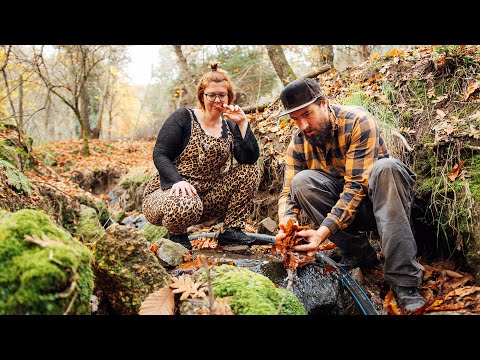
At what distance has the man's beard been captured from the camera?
2.84 metres

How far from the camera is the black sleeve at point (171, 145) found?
134 inches

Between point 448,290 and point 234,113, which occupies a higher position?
point 234,113

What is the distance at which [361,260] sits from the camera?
3.11 m

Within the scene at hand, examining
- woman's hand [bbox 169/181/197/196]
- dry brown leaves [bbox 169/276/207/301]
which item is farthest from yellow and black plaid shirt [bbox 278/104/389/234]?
dry brown leaves [bbox 169/276/207/301]

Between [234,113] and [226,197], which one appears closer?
[234,113]

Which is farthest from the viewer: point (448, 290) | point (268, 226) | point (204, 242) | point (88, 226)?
point (88, 226)

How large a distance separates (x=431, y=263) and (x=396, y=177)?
120 cm

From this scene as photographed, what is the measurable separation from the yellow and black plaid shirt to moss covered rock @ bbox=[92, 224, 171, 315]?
1188mm

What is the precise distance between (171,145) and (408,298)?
242 centimetres

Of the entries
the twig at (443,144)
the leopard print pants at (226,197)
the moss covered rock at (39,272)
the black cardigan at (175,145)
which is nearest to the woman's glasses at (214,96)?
the black cardigan at (175,145)

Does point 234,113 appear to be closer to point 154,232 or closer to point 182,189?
point 182,189

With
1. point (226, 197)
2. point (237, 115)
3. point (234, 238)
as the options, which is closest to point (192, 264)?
point (234, 238)

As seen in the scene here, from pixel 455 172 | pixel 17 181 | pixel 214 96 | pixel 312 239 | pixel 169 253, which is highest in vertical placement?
pixel 214 96

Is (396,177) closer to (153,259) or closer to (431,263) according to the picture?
(431,263)
